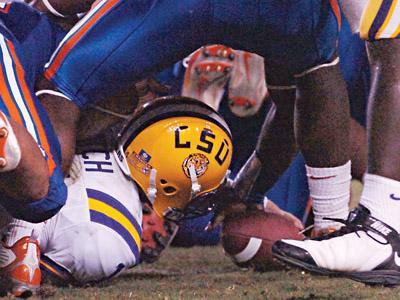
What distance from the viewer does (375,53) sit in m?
2.01

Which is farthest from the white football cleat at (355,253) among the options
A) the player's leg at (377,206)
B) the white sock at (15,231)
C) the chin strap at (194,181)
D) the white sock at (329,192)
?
the white sock at (15,231)

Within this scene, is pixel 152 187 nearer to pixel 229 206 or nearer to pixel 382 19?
pixel 229 206

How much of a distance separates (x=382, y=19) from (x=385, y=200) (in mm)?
321

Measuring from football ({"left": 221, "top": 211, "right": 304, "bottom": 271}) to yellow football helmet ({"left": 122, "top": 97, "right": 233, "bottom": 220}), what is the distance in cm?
19

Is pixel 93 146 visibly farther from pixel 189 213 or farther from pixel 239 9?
pixel 239 9

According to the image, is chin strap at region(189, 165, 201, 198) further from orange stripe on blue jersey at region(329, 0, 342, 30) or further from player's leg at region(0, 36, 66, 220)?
orange stripe on blue jersey at region(329, 0, 342, 30)

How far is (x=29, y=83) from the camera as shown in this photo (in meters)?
2.15

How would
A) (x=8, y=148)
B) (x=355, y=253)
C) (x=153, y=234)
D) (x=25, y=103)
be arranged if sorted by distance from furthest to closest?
(x=153, y=234) < (x=25, y=103) < (x=355, y=253) < (x=8, y=148)

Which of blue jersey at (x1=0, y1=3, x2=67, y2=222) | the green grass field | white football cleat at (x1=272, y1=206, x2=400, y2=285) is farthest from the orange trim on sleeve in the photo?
white football cleat at (x1=272, y1=206, x2=400, y2=285)

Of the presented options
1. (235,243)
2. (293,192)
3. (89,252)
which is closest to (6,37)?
(89,252)

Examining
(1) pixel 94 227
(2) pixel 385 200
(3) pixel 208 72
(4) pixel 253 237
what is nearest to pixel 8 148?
(1) pixel 94 227

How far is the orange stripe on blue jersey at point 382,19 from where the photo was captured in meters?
1.96

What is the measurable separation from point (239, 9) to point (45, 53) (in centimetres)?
46

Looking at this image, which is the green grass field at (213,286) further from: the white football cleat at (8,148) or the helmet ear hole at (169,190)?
the white football cleat at (8,148)
